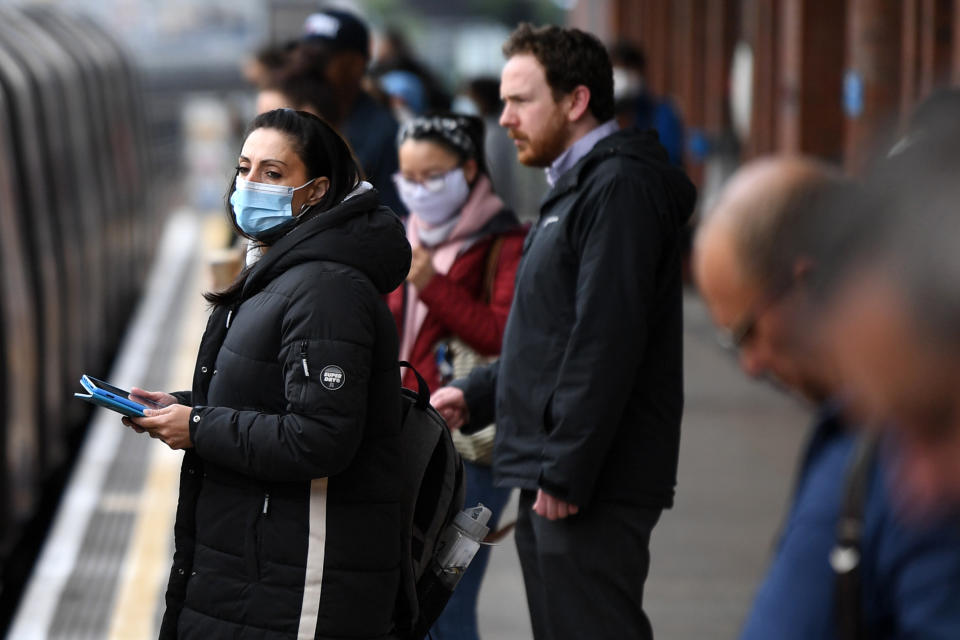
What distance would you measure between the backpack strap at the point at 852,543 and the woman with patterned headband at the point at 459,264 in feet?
7.40

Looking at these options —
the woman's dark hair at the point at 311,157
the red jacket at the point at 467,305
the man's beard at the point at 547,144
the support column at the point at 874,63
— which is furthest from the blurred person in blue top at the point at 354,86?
the support column at the point at 874,63

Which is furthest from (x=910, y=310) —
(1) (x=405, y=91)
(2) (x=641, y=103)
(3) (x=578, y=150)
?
(2) (x=641, y=103)

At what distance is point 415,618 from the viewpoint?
8.95 ft

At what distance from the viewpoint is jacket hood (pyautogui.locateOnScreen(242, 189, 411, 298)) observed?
2.55 m

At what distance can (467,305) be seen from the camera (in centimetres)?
356

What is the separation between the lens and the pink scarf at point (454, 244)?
3.69 metres

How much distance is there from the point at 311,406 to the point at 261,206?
1.29 feet

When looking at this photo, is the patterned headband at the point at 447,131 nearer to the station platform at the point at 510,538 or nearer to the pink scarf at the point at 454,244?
the pink scarf at the point at 454,244

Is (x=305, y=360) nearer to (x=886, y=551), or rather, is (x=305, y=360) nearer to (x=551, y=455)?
(x=551, y=455)

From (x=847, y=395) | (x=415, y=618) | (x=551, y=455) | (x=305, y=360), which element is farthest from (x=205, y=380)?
(x=847, y=395)

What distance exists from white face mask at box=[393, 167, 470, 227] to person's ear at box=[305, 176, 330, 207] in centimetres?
100

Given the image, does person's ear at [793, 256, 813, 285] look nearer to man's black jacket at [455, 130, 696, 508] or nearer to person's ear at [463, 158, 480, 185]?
man's black jacket at [455, 130, 696, 508]

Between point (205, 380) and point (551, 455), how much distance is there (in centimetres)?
77

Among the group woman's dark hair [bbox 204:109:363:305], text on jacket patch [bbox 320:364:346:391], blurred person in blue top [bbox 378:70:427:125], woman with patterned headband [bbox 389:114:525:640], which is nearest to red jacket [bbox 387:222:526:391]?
woman with patterned headband [bbox 389:114:525:640]
